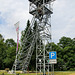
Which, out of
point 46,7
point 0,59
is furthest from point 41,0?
point 0,59

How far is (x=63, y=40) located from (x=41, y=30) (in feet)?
80.7

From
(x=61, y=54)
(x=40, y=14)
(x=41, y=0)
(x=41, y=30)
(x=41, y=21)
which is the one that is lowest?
(x=61, y=54)

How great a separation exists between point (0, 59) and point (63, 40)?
26.4 m

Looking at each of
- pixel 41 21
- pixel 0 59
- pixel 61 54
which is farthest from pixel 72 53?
pixel 0 59

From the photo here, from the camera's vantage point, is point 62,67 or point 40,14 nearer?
point 40,14

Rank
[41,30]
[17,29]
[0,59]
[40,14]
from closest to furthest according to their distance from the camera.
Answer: [17,29], [41,30], [40,14], [0,59]

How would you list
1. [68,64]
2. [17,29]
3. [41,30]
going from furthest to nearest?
[68,64] → [41,30] → [17,29]

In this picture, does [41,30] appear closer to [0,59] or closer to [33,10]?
[33,10]

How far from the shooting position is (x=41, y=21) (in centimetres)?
2388

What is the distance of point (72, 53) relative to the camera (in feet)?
140

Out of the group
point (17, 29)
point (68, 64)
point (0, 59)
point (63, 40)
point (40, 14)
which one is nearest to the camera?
point (17, 29)

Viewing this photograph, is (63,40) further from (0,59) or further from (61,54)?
(0,59)

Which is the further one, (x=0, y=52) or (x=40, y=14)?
(x=0, y=52)

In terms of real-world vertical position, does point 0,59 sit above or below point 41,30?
below
